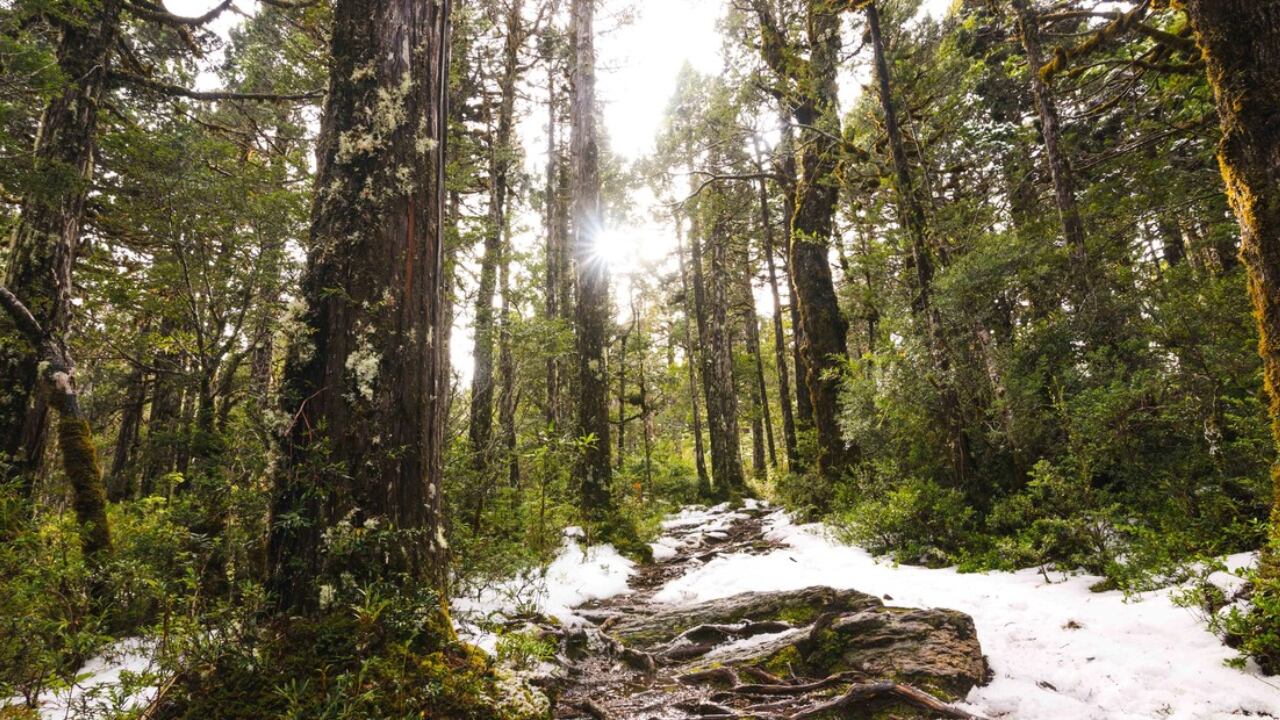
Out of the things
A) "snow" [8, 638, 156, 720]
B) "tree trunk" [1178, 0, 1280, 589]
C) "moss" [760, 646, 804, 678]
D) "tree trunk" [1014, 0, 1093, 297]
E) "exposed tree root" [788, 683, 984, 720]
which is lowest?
"moss" [760, 646, 804, 678]

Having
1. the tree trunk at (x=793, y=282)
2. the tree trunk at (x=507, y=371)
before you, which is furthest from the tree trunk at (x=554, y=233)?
the tree trunk at (x=793, y=282)

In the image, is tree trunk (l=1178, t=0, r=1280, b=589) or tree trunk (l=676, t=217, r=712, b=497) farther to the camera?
tree trunk (l=676, t=217, r=712, b=497)

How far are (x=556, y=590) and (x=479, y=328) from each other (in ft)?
19.6

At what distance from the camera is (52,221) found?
19.3 ft

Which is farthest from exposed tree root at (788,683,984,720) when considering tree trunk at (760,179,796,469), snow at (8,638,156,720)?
tree trunk at (760,179,796,469)

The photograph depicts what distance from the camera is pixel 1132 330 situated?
20.1 feet

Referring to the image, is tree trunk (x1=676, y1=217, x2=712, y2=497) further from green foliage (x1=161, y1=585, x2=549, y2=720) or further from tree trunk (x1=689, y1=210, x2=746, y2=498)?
green foliage (x1=161, y1=585, x2=549, y2=720)

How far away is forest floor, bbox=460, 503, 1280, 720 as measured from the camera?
2.72 m

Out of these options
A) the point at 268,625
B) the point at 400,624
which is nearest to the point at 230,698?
the point at 268,625

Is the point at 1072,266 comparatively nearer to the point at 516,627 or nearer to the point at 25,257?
the point at 516,627

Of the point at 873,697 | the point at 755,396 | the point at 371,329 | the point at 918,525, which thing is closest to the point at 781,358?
the point at 755,396

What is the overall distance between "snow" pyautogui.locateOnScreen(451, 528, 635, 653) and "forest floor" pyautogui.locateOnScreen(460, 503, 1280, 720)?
4 cm

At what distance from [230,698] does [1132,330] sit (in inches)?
341

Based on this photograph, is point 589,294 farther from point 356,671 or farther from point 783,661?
point 356,671
